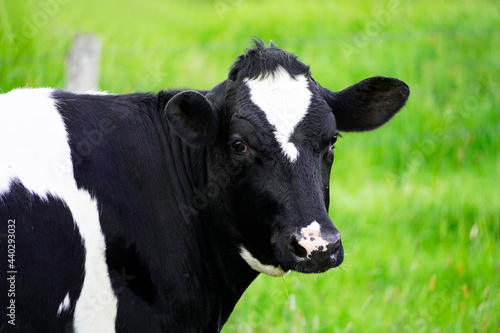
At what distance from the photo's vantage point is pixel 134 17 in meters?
9.65

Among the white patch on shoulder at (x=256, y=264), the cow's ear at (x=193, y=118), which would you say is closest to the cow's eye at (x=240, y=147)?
the cow's ear at (x=193, y=118)

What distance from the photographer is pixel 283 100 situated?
321cm

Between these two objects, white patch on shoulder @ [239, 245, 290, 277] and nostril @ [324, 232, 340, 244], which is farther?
white patch on shoulder @ [239, 245, 290, 277]

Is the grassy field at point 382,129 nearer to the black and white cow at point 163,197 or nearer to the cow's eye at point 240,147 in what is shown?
the black and white cow at point 163,197

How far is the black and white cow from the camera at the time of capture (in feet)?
8.93

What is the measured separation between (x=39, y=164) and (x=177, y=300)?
899 mm

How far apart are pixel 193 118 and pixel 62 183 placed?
2.33ft

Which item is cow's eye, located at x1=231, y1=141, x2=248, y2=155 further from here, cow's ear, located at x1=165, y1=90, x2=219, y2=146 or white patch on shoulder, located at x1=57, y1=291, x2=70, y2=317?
white patch on shoulder, located at x1=57, y1=291, x2=70, y2=317

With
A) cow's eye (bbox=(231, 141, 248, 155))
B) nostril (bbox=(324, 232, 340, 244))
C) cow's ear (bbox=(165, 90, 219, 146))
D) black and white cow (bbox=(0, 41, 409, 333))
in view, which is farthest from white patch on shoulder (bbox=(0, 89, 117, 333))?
nostril (bbox=(324, 232, 340, 244))

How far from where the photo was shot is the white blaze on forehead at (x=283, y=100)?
3.12 m

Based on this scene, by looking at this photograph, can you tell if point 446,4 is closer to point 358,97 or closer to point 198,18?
point 198,18

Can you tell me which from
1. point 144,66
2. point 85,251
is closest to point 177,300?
point 85,251

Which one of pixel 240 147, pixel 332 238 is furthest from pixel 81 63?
pixel 332 238

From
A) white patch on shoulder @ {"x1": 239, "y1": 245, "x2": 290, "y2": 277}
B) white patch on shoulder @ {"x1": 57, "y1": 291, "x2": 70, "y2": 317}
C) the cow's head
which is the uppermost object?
the cow's head
